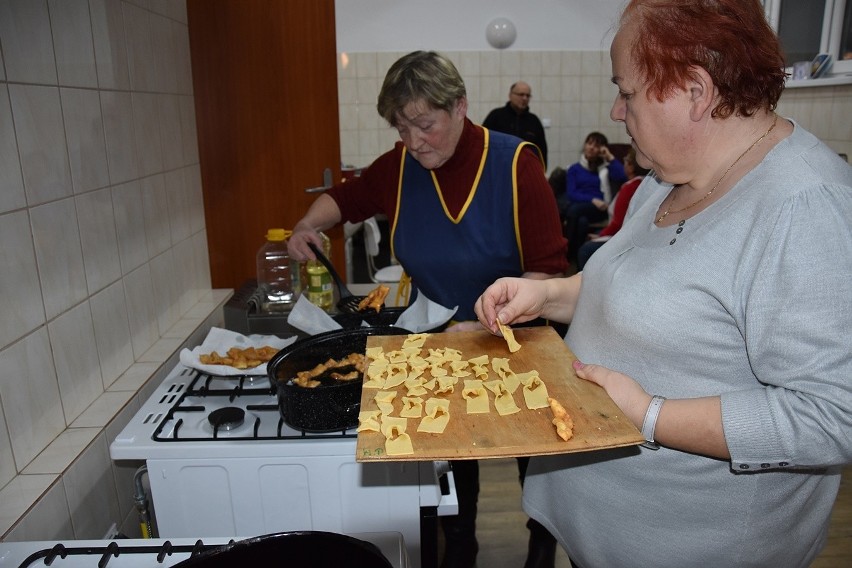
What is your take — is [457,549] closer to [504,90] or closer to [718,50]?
[718,50]

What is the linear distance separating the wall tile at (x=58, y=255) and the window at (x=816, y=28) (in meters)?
3.47

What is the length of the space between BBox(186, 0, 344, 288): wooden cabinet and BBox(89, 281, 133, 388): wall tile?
778mm

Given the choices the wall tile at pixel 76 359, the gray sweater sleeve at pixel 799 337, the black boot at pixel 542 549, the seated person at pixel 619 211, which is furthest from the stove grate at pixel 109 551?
the seated person at pixel 619 211

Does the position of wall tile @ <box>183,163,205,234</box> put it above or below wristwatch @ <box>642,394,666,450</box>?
above

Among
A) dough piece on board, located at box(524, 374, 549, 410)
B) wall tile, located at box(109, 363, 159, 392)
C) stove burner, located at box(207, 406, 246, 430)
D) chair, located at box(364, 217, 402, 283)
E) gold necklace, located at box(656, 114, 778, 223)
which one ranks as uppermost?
gold necklace, located at box(656, 114, 778, 223)

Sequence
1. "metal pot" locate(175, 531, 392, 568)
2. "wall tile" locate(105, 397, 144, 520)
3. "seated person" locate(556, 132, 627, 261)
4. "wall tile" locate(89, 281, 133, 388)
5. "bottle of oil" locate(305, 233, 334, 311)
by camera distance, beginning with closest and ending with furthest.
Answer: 1. "metal pot" locate(175, 531, 392, 568)
2. "wall tile" locate(105, 397, 144, 520)
3. "wall tile" locate(89, 281, 133, 388)
4. "bottle of oil" locate(305, 233, 334, 311)
5. "seated person" locate(556, 132, 627, 261)

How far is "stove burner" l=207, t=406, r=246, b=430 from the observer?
1257 mm

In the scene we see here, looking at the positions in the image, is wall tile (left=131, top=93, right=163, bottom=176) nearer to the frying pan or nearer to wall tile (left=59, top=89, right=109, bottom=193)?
wall tile (left=59, top=89, right=109, bottom=193)

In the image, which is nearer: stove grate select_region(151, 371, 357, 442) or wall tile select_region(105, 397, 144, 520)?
stove grate select_region(151, 371, 357, 442)

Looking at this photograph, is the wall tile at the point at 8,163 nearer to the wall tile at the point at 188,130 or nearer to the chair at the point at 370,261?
the wall tile at the point at 188,130

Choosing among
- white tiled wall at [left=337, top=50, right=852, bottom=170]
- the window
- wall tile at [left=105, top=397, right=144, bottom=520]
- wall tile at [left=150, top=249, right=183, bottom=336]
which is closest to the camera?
wall tile at [left=105, top=397, right=144, bottom=520]

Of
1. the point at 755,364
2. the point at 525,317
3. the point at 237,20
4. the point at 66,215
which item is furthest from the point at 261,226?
the point at 755,364

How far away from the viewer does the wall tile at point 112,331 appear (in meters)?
1.44

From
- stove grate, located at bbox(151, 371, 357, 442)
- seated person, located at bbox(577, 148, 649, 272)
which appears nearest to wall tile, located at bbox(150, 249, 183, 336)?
stove grate, located at bbox(151, 371, 357, 442)
